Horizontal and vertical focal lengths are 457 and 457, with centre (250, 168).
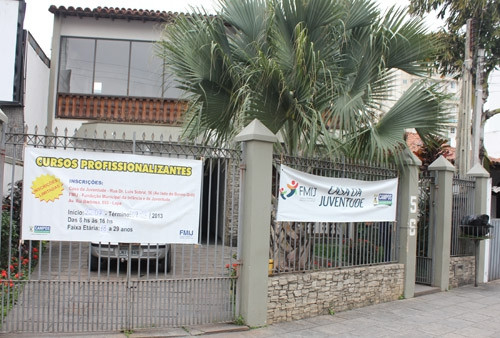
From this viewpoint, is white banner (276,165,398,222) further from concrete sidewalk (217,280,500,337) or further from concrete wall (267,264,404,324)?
concrete sidewalk (217,280,500,337)

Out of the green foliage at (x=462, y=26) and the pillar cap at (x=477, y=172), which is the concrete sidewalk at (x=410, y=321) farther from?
the green foliage at (x=462, y=26)

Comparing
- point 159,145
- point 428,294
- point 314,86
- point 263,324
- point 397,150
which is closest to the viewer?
point 159,145

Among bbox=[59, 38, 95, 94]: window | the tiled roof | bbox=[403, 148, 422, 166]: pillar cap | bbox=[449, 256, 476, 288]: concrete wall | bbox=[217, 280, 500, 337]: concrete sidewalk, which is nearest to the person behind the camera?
bbox=[217, 280, 500, 337]: concrete sidewalk

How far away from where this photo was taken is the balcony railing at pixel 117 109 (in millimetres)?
14000

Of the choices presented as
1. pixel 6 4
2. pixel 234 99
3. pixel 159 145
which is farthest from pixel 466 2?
pixel 6 4

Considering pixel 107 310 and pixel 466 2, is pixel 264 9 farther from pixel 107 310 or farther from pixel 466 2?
pixel 466 2

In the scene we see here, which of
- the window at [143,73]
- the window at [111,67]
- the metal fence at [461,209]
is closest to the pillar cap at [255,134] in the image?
the metal fence at [461,209]

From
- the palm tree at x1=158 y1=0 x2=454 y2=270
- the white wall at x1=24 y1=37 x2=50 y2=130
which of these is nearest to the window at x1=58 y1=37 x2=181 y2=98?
the white wall at x1=24 y1=37 x2=50 y2=130

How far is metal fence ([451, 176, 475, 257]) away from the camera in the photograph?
10586 mm

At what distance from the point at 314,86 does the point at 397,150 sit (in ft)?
7.03

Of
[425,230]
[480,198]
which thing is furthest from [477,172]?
[425,230]

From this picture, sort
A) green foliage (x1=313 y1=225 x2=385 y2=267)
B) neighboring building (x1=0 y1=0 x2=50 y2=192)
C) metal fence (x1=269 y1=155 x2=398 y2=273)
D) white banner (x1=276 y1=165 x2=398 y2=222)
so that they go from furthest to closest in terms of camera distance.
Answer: neighboring building (x1=0 y1=0 x2=50 y2=192), green foliage (x1=313 y1=225 x2=385 y2=267), metal fence (x1=269 y1=155 x2=398 y2=273), white banner (x1=276 y1=165 x2=398 y2=222)

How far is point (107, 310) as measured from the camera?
223 inches

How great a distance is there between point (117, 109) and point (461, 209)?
33.1ft
